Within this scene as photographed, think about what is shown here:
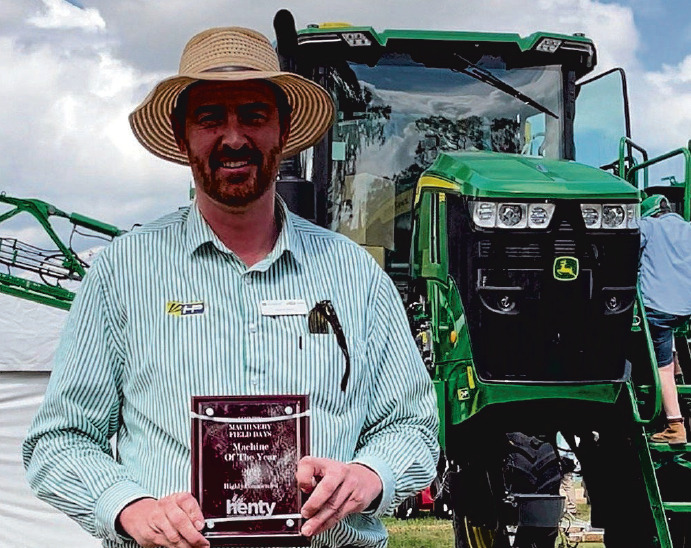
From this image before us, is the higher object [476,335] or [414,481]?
[476,335]

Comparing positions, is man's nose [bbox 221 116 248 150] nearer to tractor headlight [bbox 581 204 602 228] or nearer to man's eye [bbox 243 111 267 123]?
man's eye [bbox 243 111 267 123]

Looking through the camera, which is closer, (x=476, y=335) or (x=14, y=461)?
(x=476, y=335)

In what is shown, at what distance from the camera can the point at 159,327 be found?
2037 millimetres

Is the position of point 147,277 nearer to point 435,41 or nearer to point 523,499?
point 523,499

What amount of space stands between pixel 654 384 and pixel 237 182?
338 centimetres

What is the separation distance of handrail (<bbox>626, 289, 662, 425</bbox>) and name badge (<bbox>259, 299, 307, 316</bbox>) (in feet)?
10.6

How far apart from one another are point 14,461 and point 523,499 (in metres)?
4.89

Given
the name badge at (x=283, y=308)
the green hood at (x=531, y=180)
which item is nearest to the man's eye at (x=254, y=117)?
the name badge at (x=283, y=308)

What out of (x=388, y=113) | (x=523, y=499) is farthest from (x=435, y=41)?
(x=523, y=499)

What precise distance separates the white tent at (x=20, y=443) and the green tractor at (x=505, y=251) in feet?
12.3

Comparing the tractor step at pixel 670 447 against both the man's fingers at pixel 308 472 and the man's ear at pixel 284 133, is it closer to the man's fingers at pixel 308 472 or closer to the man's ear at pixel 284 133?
the man's ear at pixel 284 133

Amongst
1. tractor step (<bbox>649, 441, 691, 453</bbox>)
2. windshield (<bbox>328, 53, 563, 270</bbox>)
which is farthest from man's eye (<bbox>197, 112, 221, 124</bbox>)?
windshield (<bbox>328, 53, 563, 270</bbox>)

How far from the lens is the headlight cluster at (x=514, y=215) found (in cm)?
480

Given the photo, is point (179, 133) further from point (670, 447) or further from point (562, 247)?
point (670, 447)
